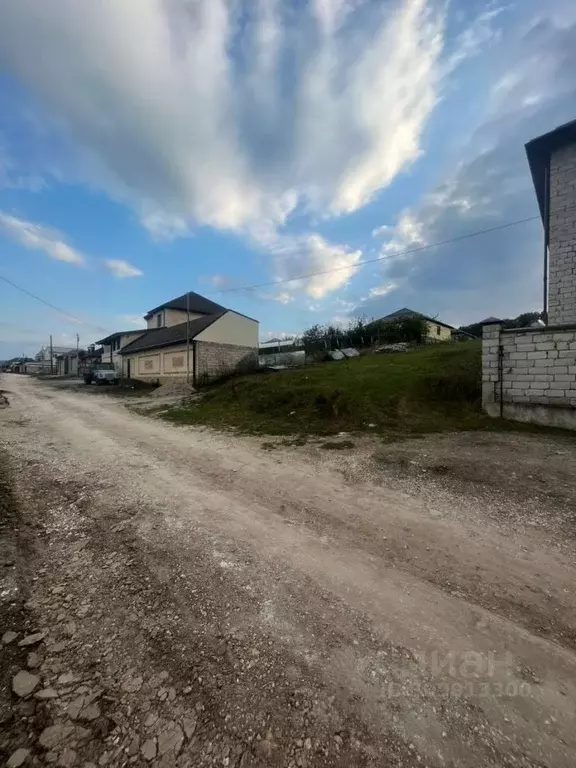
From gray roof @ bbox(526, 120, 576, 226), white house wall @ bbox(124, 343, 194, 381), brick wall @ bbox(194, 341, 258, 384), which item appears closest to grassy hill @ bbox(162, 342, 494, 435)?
gray roof @ bbox(526, 120, 576, 226)

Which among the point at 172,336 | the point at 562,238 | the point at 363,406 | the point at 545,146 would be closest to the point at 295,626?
→ the point at 363,406

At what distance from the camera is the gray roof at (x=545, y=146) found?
11.9 metres

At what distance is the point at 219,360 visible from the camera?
2672 cm

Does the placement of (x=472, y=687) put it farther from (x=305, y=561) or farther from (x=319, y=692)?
(x=305, y=561)

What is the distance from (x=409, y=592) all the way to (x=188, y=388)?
2135cm

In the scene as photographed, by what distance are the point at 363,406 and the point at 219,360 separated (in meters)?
17.7

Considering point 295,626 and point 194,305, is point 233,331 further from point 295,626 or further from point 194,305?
point 295,626

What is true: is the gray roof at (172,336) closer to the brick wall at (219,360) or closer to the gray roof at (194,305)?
the brick wall at (219,360)

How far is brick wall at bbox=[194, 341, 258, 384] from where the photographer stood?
25.1m

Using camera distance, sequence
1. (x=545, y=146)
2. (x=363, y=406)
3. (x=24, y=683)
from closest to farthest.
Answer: (x=24, y=683)
(x=363, y=406)
(x=545, y=146)

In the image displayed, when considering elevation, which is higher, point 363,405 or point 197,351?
point 197,351

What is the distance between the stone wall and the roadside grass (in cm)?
68

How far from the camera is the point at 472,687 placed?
6.49 ft

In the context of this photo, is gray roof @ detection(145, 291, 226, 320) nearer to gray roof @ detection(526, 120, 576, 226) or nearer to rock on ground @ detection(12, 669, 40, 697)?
gray roof @ detection(526, 120, 576, 226)
